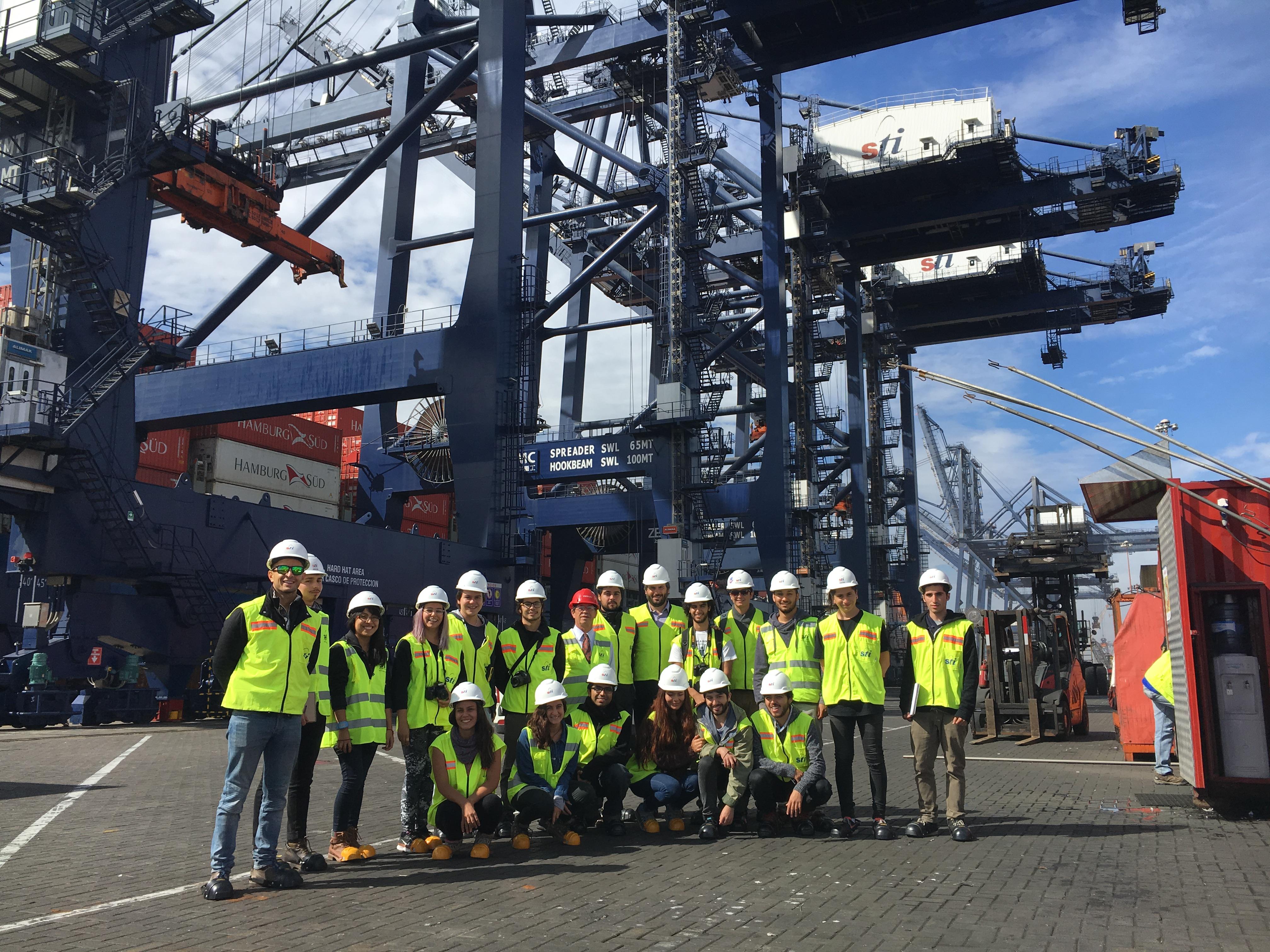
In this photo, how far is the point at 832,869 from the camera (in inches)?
233

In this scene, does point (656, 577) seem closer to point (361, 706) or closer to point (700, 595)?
point (700, 595)

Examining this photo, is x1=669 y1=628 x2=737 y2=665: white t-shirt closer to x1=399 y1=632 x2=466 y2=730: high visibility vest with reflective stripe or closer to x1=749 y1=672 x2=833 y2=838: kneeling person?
x1=749 y1=672 x2=833 y2=838: kneeling person

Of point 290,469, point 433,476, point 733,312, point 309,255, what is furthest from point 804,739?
point 733,312

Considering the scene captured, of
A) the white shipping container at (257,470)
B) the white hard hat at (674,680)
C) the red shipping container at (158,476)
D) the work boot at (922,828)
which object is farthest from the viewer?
the white shipping container at (257,470)

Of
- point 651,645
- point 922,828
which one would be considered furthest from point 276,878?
point 922,828

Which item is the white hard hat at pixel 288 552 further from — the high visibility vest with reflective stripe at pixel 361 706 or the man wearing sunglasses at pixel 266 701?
the high visibility vest with reflective stripe at pixel 361 706

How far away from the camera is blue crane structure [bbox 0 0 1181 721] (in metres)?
19.7

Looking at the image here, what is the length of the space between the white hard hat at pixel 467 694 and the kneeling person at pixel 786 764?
6.71 ft

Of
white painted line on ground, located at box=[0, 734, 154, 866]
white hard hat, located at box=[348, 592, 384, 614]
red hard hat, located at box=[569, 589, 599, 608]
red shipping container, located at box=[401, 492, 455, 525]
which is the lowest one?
white painted line on ground, located at box=[0, 734, 154, 866]

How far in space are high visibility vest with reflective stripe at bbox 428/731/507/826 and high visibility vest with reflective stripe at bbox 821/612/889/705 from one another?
2.56m

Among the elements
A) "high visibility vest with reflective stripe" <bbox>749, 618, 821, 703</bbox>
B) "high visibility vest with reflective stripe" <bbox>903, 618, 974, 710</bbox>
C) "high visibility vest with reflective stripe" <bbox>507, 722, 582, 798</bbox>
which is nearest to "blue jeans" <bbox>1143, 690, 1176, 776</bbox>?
"high visibility vest with reflective stripe" <bbox>903, 618, 974, 710</bbox>

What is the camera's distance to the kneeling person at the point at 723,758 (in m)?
7.07

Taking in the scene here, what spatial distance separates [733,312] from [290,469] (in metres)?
20.9

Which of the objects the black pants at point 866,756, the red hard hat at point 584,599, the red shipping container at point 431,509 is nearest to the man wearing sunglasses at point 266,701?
the red hard hat at point 584,599
